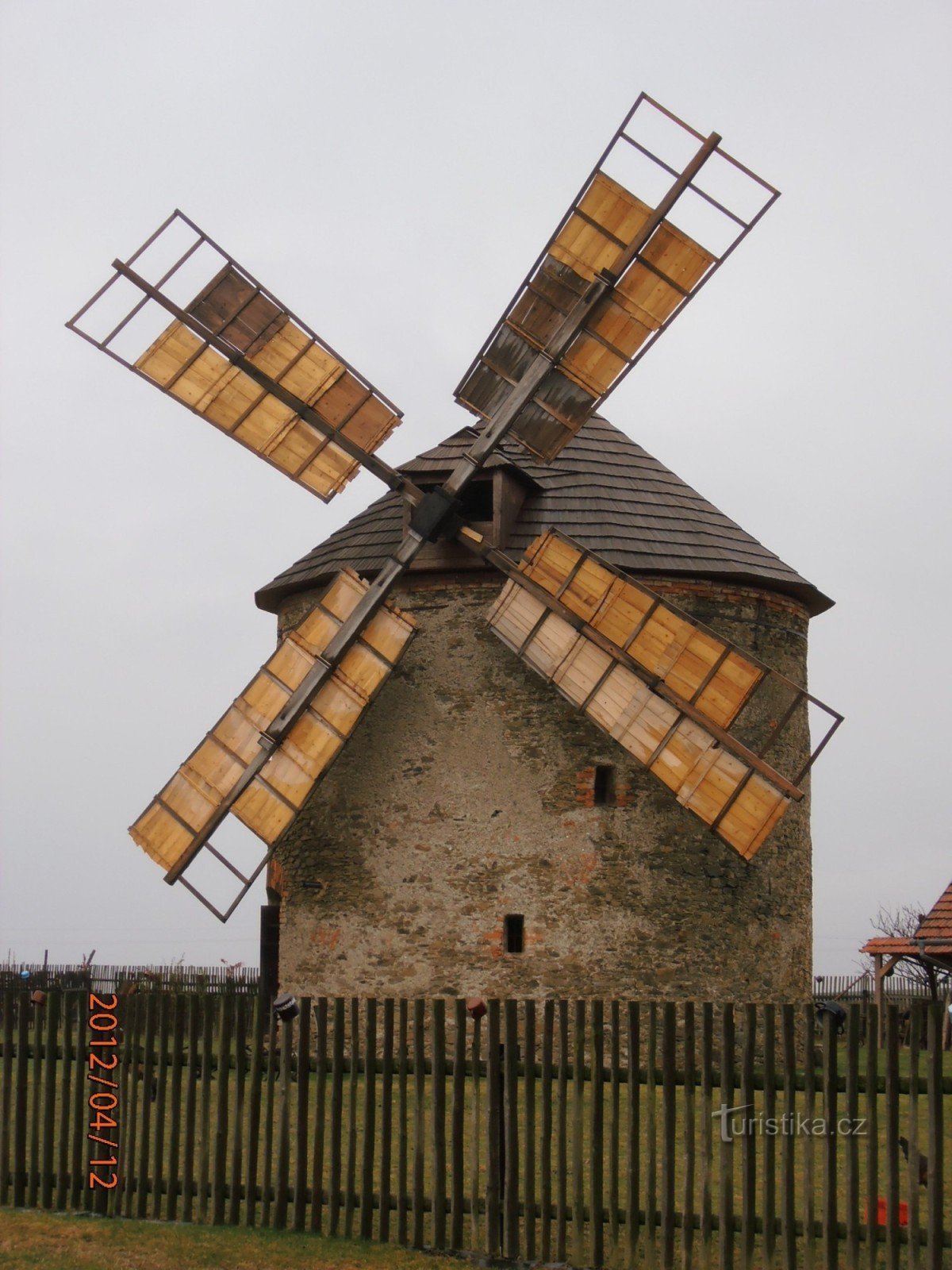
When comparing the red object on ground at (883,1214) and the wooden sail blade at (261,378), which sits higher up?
the wooden sail blade at (261,378)

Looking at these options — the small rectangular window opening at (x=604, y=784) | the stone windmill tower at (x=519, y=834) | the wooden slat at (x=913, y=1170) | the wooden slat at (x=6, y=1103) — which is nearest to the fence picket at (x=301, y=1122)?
the wooden slat at (x=6, y=1103)

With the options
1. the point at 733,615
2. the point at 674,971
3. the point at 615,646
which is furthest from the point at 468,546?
the point at 674,971

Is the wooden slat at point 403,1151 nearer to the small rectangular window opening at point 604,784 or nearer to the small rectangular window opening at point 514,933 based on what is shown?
the small rectangular window opening at point 514,933

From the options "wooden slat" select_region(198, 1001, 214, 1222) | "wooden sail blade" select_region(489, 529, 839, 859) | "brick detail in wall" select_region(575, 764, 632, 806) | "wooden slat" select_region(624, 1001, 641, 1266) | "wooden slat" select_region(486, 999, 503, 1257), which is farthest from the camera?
"brick detail in wall" select_region(575, 764, 632, 806)

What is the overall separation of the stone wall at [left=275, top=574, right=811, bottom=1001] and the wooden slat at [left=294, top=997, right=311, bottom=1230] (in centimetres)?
465

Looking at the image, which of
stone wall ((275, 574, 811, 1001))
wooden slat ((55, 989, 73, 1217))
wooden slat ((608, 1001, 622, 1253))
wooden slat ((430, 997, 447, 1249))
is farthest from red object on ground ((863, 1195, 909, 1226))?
stone wall ((275, 574, 811, 1001))

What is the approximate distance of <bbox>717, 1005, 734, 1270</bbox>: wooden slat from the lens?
6.50 metres

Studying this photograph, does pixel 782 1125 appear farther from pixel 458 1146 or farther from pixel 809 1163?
pixel 458 1146

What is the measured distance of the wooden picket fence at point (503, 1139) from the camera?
6.39m

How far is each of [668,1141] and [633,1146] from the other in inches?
7.0

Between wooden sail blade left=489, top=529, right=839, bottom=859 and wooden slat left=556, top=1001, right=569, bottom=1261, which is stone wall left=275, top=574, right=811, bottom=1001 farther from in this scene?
wooden slat left=556, top=1001, right=569, bottom=1261

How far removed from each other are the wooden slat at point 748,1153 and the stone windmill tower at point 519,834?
5248 millimetres

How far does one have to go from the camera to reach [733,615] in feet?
42.5

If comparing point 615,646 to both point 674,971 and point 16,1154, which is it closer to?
point 674,971
